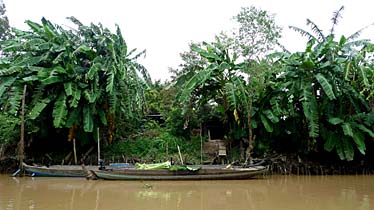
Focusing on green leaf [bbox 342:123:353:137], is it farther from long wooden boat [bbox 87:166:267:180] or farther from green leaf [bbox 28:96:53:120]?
green leaf [bbox 28:96:53:120]

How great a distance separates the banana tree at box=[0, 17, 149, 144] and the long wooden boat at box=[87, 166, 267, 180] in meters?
1.94

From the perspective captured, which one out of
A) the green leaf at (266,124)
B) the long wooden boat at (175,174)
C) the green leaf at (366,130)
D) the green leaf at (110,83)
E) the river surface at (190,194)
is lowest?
the river surface at (190,194)

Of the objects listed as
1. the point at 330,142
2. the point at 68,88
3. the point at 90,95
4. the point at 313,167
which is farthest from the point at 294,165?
the point at 68,88

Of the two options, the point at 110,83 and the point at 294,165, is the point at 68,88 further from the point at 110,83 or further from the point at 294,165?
the point at 294,165

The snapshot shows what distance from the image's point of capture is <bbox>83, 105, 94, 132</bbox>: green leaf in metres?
13.2

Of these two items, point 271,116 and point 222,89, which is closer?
point 271,116

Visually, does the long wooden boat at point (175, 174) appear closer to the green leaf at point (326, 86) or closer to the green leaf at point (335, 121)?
the green leaf at point (335, 121)

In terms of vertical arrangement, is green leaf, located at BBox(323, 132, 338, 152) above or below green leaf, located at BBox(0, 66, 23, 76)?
below

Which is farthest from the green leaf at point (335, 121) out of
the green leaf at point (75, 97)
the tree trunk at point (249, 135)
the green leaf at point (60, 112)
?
the green leaf at point (60, 112)

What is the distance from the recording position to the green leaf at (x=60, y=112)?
12.8 meters

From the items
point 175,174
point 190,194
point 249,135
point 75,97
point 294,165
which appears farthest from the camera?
point 249,135

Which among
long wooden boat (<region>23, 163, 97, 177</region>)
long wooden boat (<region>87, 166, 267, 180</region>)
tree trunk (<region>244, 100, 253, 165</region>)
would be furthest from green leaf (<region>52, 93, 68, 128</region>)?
tree trunk (<region>244, 100, 253, 165</region>)

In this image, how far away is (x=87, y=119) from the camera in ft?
43.7

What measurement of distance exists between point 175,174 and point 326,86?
5.49m
